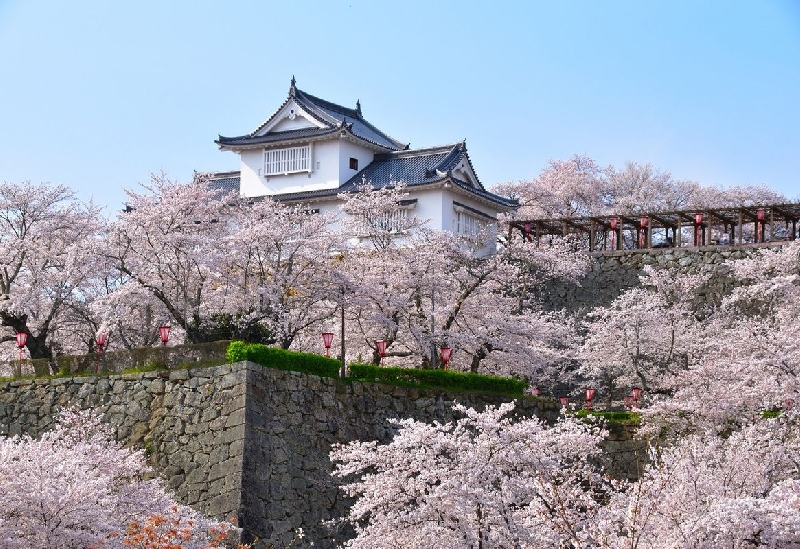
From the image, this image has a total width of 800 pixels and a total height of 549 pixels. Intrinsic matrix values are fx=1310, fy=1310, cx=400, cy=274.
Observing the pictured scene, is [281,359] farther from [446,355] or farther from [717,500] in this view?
[717,500]

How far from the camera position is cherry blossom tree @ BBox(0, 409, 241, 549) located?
17.7 metres

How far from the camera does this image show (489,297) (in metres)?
32.9

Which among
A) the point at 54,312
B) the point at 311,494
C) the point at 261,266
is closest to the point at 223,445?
the point at 311,494

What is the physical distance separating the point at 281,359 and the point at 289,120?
17.2 m

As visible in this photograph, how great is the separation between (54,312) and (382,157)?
13.8 meters

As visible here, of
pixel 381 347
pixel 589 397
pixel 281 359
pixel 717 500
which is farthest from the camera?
pixel 589 397

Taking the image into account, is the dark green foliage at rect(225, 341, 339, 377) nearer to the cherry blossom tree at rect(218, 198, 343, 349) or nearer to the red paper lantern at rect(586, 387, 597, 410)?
the cherry blossom tree at rect(218, 198, 343, 349)

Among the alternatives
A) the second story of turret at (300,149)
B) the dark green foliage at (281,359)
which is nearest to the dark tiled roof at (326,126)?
the second story of turret at (300,149)

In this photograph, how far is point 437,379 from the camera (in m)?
26.7

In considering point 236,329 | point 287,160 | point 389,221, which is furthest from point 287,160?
point 236,329

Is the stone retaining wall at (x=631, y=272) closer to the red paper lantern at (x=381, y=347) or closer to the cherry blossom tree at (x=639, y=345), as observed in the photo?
the cherry blossom tree at (x=639, y=345)

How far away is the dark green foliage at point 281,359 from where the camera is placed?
23.2 meters

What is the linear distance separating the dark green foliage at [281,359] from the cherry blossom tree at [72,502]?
2753 mm

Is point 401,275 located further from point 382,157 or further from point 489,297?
point 382,157
